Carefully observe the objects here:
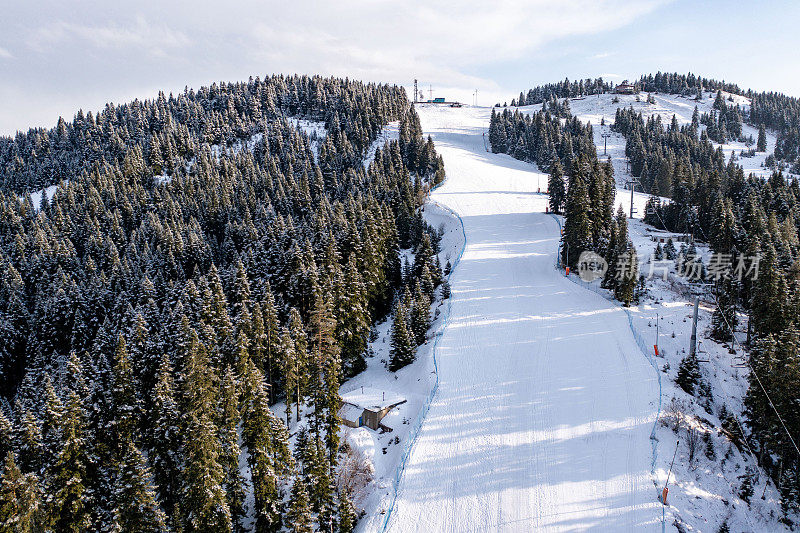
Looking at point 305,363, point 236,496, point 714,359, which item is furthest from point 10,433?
point 714,359

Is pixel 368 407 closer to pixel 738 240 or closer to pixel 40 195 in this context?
pixel 738 240

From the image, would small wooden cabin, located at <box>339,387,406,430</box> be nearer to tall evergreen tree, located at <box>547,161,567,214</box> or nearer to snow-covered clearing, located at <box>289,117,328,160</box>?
tall evergreen tree, located at <box>547,161,567,214</box>

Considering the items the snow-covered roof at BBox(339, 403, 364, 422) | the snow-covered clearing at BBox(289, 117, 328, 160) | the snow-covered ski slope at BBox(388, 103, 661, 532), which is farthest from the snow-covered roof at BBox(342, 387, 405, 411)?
the snow-covered clearing at BBox(289, 117, 328, 160)

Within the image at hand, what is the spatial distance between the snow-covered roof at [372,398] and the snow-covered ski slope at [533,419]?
394 centimetres

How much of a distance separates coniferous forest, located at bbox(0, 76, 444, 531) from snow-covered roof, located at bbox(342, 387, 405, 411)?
2.95 metres

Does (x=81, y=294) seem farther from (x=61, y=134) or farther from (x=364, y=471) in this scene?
(x=61, y=134)

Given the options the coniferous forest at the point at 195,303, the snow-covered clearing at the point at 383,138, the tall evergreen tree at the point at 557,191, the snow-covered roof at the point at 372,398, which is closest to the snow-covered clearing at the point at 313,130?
the coniferous forest at the point at 195,303


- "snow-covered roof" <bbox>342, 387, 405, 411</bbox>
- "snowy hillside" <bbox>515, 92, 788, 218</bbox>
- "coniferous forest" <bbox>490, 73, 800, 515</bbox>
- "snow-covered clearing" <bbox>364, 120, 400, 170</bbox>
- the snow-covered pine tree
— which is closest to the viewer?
"coniferous forest" <bbox>490, 73, 800, 515</bbox>

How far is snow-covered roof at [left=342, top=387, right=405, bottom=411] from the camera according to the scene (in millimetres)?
35350

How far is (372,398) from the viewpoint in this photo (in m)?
36.6

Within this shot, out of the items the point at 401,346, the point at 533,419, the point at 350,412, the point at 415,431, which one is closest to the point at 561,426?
the point at 533,419

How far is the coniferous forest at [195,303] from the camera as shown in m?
26.7

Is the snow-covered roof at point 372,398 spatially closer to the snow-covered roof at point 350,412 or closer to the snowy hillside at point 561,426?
the snow-covered roof at point 350,412

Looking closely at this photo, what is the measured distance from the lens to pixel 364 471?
2991cm
